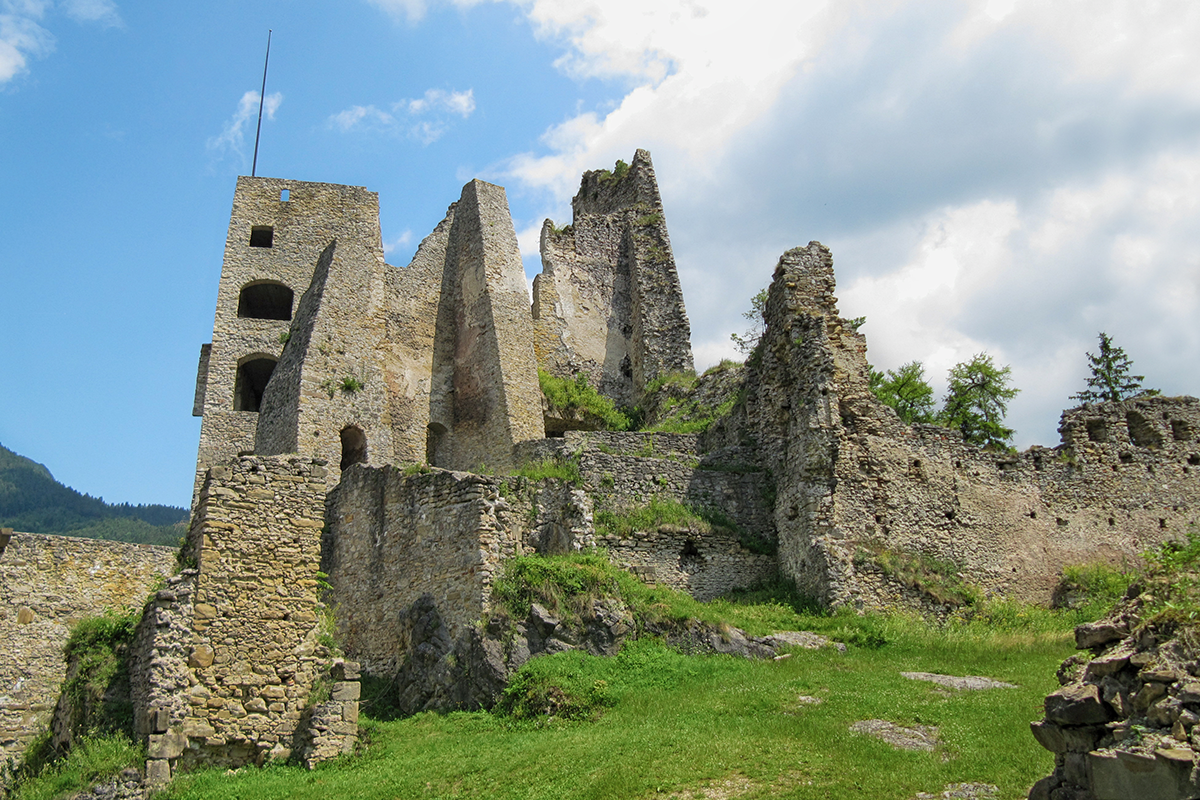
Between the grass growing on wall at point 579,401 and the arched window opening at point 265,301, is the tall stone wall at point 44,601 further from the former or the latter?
the arched window opening at point 265,301

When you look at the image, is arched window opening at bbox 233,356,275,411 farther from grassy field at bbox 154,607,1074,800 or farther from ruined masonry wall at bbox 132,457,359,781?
grassy field at bbox 154,607,1074,800

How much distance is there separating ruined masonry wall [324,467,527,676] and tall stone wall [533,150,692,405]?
13.7m

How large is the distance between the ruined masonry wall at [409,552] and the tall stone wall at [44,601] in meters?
4.92

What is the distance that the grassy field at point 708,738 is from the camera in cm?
1052

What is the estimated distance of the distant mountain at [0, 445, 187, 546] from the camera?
7669 cm

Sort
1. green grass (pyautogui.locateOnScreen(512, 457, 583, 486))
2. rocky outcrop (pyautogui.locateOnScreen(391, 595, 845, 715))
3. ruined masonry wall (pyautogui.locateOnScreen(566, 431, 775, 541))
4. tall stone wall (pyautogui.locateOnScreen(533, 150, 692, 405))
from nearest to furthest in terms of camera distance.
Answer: rocky outcrop (pyautogui.locateOnScreen(391, 595, 845, 715)), green grass (pyautogui.locateOnScreen(512, 457, 583, 486)), ruined masonry wall (pyautogui.locateOnScreen(566, 431, 775, 541)), tall stone wall (pyautogui.locateOnScreen(533, 150, 692, 405))

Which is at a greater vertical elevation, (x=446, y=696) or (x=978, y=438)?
(x=978, y=438)

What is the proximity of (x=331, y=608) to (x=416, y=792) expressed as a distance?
7.49m

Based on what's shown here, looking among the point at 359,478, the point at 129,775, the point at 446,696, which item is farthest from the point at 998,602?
the point at 129,775

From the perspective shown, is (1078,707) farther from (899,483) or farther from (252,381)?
(252,381)

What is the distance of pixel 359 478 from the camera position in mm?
18547

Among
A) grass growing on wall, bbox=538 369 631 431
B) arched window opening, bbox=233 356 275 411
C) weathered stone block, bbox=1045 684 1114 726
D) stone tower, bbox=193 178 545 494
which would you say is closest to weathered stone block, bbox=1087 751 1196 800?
weathered stone block, bbox=1045 684 1114 726

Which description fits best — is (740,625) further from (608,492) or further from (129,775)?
(129,775)

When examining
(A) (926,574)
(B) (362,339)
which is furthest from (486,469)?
(A) (926,574)
